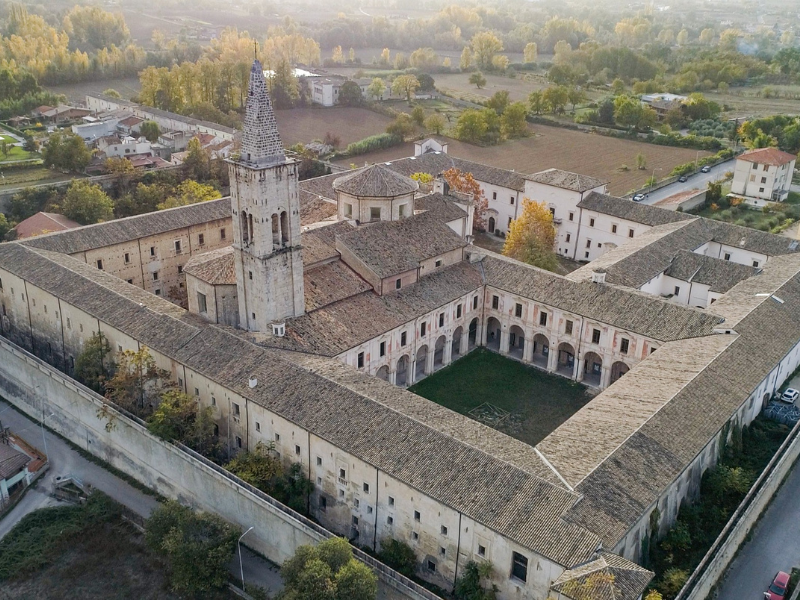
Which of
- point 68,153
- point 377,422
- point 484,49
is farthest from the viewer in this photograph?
point 484,49

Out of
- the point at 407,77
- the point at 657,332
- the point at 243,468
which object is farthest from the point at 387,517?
the point at 407,77

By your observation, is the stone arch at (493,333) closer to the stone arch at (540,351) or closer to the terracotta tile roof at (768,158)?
the stone arch at (540,351)

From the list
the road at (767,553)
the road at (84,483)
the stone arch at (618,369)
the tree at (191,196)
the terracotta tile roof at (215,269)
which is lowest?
the road at (84,483)

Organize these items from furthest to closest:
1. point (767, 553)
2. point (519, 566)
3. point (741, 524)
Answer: point (767, 553) < point (741, 524) < point (519, 566)

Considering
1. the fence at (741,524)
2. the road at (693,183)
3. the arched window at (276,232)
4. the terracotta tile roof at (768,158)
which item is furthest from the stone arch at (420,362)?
the terracotta tile roof at (768,158)

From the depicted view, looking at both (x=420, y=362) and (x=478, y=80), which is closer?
(x=420, y=362)

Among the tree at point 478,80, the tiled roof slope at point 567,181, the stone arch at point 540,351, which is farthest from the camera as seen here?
the tree at point 478,80


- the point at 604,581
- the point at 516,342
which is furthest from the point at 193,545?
the point at 516,342

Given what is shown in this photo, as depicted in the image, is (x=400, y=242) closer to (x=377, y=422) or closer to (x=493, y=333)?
(x=493, y=333)
